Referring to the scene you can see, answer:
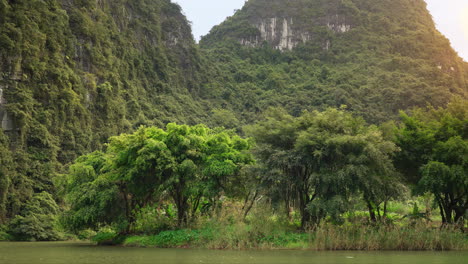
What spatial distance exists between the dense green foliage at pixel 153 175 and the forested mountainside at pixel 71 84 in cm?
2471

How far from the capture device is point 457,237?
2334cm

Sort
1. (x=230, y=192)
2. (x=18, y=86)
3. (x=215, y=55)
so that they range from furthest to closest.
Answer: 1. (x=215, y=55)
2. (x=18, y=86)
3. (x=230, y=192)

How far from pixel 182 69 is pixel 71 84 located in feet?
186

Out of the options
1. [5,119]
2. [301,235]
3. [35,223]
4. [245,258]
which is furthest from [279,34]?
[245,258]

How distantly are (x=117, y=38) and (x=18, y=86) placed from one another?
39.7 meters

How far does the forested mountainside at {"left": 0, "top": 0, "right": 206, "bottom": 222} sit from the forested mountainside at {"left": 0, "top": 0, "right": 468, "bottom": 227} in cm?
18

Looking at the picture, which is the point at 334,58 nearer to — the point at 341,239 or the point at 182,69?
the point at 182,69

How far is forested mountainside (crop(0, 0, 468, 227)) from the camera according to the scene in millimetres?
58531

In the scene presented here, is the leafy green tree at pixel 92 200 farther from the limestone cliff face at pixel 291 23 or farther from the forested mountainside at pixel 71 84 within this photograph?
the limestone cliff face at pixel 291 23

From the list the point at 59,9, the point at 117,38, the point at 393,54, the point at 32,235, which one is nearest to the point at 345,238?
the point at 32,235

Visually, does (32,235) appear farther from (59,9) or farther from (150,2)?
(150,2)

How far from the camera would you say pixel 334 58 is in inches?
5989

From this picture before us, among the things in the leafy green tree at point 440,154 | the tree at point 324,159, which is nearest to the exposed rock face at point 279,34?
the leafy green tree at point 440,154

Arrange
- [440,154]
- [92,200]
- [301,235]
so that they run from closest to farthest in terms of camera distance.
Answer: [301,235]
[440,154]
[92,200]
